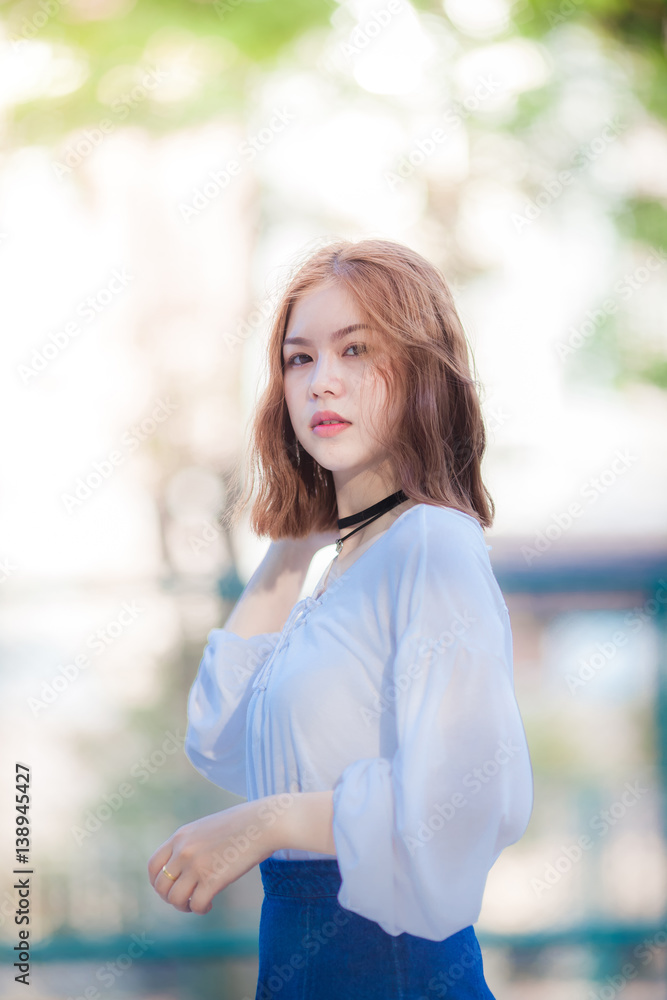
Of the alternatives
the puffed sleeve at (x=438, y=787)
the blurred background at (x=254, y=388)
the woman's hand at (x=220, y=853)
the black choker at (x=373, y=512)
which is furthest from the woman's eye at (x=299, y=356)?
the blurred background at (x=254, y=388)

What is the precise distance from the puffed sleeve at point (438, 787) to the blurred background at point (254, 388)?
1386mm

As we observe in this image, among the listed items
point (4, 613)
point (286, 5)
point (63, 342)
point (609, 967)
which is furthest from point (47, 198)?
point (609, 967)

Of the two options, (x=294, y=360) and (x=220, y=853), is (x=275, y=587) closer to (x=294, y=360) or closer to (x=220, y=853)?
(x=294, y=360)

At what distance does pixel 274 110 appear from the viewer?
94.1 inches

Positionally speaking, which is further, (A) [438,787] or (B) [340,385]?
(B) [340,385]

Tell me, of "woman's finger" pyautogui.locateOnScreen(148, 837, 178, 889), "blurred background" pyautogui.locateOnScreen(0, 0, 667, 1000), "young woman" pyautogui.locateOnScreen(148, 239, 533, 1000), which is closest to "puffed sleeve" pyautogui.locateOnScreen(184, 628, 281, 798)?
"young woman" pyautogui.locateOnScreen(148, 239, 533, 1000)

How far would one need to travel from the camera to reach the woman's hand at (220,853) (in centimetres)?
74

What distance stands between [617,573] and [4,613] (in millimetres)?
1710

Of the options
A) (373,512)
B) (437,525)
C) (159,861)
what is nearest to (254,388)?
(373,512)

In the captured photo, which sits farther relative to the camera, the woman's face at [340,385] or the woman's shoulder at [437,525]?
the woman's face at [340,385]

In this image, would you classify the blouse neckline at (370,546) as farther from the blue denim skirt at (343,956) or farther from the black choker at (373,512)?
the blue denim skirt at (343,956)

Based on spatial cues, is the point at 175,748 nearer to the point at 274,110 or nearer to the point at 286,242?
the point at 286,242

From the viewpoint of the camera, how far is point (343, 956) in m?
0.83

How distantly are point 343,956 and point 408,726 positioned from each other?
0.92ft
